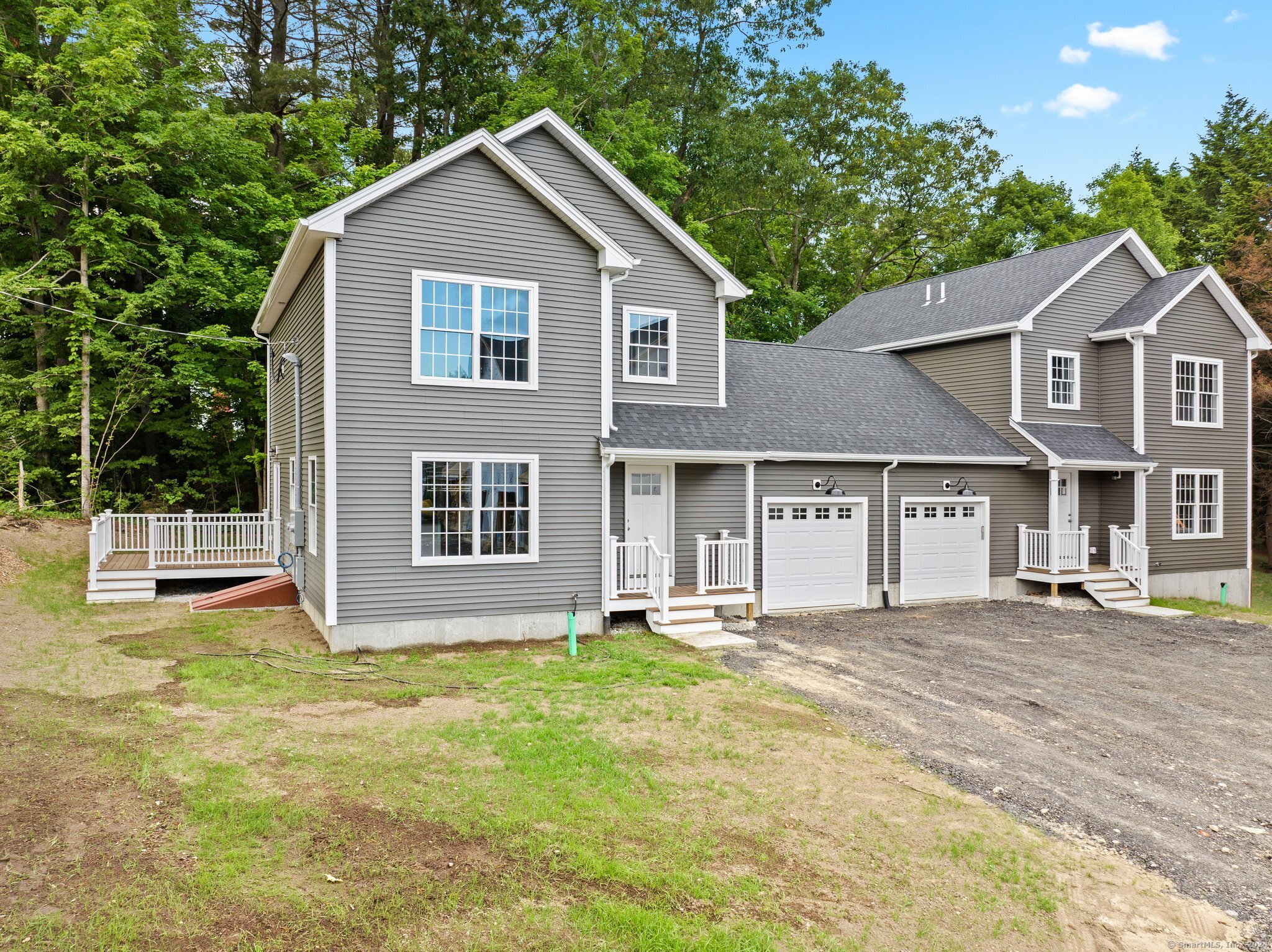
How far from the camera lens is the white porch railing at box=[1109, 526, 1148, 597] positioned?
673 inches

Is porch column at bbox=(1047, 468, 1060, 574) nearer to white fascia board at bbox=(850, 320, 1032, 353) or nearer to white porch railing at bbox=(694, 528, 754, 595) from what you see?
white fascia board at bbox=(850, 320, 1032, 353)

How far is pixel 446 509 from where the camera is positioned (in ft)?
36.5

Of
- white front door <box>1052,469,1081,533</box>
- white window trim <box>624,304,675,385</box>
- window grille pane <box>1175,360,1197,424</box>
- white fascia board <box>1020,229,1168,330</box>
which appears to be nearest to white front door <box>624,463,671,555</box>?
white window trim <box>624,304,675,385</box>

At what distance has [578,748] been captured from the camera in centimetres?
688

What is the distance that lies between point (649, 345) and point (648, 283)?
1.16 meters

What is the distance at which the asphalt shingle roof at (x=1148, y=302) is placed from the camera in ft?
58.7

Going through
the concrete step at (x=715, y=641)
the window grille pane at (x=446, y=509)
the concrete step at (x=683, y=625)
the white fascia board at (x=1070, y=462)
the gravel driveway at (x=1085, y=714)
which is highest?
the white fascia board at (x=1070, y=462)

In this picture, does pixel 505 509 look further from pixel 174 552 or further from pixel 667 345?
pixel 174 552

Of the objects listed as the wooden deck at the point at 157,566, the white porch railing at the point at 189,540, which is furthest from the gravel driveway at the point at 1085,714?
the white porch railing at the point at 189,540

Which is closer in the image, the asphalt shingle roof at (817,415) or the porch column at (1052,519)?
the asphalt shingle roof at (817,415)

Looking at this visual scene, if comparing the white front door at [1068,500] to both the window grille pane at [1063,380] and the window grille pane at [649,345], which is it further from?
the window grille pane at [649,345]

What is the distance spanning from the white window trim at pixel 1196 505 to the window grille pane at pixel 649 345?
43.9 feet

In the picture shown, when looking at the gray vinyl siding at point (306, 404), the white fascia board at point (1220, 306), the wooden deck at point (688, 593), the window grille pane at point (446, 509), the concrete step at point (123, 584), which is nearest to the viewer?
the window grille pane at point (446, 509)

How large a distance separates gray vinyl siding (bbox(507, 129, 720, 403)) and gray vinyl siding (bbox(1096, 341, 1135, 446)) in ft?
34.6
